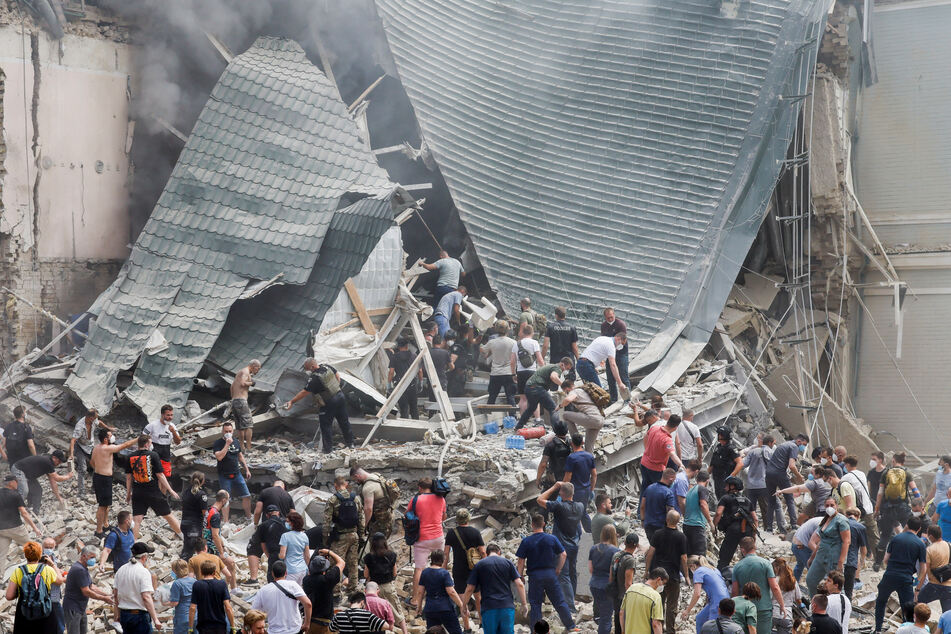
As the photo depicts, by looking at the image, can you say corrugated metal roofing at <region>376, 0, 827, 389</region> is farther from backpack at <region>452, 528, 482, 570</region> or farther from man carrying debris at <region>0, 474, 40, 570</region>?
man carrying debris at <region>0, 474, 40, 570</region>

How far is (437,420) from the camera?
48.2ft

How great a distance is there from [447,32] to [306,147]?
13.7 feet

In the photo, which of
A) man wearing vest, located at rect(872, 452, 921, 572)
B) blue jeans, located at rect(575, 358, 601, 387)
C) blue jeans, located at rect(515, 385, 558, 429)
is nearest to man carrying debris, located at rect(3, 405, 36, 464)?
blue jeans, located at rect(515, 385, 558, 429)

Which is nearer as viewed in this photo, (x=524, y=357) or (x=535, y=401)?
(x=535, y=401)

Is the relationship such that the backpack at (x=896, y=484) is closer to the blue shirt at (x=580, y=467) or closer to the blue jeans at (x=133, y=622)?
the blue shirt at (x=580, y=467)

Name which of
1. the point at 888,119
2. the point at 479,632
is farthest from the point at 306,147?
the point at 888,119

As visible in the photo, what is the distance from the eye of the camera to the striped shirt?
28.6 ft

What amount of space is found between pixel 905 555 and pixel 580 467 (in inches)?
121

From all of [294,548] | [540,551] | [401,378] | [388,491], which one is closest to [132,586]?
[294,548]

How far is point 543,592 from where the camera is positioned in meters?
10.5

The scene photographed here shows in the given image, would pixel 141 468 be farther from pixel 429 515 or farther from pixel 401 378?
pixel 401 378

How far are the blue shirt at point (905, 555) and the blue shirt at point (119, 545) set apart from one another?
22.6ft

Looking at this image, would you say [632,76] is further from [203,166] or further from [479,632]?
[479,632]

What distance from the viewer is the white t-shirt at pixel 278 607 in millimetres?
9406
